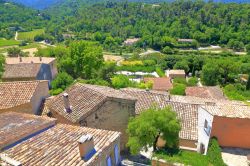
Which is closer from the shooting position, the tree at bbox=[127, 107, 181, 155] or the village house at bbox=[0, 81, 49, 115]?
the tree at bbox=[127, 107, 181, 155]

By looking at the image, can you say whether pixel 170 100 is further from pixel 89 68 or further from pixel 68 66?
pixel 68 66

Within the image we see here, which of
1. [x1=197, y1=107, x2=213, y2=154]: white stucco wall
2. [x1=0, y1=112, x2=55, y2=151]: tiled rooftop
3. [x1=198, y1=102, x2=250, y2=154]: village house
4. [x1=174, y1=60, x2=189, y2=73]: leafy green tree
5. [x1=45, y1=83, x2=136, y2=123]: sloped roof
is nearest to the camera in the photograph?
[x1=0, y1=112, x2=55, y2=151]: tiled rooftop

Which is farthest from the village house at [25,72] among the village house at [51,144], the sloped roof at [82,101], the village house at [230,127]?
the village house at [230,127]

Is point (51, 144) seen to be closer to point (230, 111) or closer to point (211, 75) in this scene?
point (230, 111)

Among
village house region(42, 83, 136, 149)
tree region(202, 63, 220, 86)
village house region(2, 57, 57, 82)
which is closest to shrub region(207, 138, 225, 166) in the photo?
village house region(42, 83, 136, 149)

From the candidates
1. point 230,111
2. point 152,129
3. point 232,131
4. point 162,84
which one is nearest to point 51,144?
point 152,129

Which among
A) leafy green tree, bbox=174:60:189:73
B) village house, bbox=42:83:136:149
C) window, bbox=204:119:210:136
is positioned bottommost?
leafy green tree, bbox=174:60:189:73

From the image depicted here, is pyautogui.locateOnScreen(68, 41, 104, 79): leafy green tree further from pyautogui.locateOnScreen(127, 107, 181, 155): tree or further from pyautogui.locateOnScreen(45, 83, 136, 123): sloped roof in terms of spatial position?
pyautogui.locateOnScreen(127, 107, 181, 155): tree
